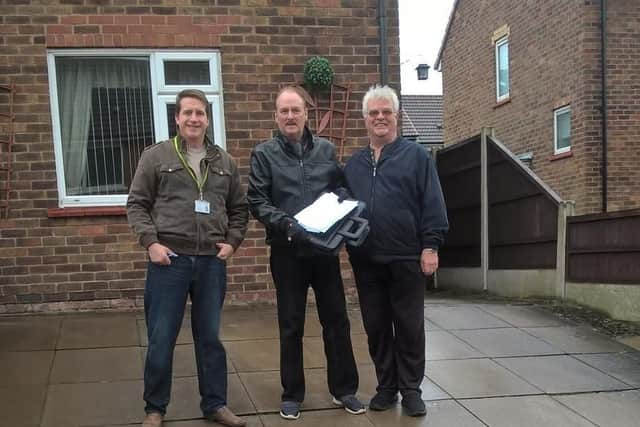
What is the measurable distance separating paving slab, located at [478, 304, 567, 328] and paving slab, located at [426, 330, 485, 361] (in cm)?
88

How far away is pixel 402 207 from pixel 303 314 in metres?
0.82

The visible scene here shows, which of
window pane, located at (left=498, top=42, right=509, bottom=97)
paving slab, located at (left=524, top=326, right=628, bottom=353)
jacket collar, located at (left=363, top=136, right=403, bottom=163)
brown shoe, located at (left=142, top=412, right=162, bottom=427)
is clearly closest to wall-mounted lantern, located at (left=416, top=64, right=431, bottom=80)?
window pane, located at (left=498, top=42, right=509, bottom=97)

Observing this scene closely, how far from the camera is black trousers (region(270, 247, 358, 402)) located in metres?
3.42

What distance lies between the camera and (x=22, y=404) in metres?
3.56

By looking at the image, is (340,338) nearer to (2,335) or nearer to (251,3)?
(2,335)

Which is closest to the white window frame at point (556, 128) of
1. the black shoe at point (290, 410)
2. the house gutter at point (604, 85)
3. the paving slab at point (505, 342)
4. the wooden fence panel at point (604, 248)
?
the house gutter at point (604, 85)

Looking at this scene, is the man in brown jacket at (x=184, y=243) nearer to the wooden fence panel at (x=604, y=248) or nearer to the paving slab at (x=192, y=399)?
the paving slab at (x=192, y=399)

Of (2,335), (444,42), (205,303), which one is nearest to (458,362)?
(205,303)

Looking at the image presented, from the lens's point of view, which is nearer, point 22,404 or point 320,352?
point 22,404

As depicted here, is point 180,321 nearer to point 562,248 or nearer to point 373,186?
point 373,186

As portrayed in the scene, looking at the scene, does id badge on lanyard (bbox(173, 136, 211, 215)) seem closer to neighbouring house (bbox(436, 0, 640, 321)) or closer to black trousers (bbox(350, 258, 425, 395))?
black trousers (bbox(350, 258, 425, 395))

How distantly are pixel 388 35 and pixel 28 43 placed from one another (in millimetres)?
3334

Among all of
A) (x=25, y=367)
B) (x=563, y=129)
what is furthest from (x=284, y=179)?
(x=563, y=129)

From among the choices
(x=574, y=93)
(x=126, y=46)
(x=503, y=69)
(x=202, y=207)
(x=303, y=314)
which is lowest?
(x=303, y=314)
